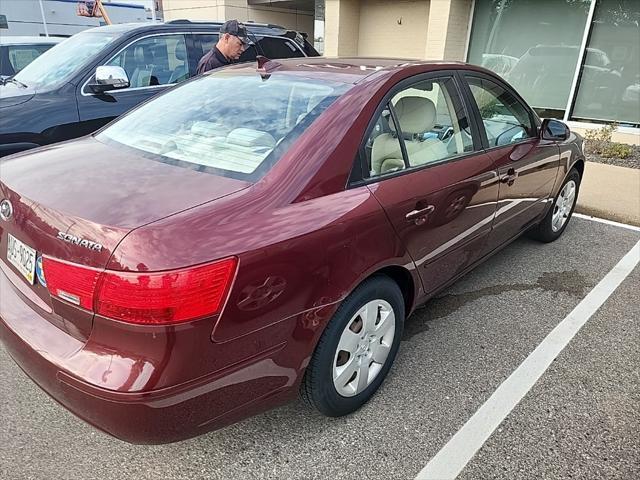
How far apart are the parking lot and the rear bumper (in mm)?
402

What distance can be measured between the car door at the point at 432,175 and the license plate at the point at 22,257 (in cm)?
140

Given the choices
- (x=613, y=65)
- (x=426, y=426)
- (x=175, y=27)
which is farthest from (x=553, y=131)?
(x=613, y=65)

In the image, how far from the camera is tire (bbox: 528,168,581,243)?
171 inches

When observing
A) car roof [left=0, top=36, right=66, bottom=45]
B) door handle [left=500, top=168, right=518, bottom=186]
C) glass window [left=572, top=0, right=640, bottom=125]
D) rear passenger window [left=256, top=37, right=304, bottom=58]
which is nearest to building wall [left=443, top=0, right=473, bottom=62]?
glass window [left=572, top=0, right=640, bottom=125]

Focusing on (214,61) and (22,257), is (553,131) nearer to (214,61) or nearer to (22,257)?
(214,61)

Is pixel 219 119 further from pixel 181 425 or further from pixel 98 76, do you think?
pixel 98 76

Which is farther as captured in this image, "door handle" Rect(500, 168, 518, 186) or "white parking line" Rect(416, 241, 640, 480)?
"door handle" Rect(500, 168, 518, 186)

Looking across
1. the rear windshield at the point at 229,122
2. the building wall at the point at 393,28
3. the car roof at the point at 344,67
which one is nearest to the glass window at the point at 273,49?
the car roof at the point at 344,67

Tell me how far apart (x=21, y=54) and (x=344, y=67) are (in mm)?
6474

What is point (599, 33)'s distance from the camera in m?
8.87

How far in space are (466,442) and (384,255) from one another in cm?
93

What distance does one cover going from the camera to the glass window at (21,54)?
23.2 feet

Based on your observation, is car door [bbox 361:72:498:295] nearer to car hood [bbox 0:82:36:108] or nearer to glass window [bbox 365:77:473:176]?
glass window [bbox 365:77:473:176]

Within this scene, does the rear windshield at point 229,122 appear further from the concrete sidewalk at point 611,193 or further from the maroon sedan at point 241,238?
the concrete sidewalk at point 611,193
